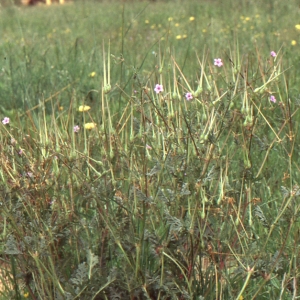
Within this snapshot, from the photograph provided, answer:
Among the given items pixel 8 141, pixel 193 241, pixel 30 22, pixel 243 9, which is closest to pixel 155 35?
pixel 243 9

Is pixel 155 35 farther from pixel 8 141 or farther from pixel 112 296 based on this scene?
pixel 112 296

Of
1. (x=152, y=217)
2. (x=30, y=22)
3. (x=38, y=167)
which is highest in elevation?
(x=38, y=167)

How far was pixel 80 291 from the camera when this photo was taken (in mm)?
1497

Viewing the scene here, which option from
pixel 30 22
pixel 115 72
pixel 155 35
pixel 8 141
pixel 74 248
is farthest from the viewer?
pixel 30 22

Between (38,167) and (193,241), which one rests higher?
(38,167)

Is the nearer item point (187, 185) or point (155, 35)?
point (187, 185)

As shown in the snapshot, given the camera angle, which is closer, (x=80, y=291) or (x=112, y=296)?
(x=80, y=291)

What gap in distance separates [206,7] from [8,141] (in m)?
6.11

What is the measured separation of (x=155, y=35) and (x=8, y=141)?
403 centimetres

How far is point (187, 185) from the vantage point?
60.1 inches

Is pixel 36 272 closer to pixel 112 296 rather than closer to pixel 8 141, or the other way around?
pixel 112 296

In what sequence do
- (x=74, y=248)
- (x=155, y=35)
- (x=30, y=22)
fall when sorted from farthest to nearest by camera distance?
(x=30, y=22) < (x=155, y=35) < (x=74, y=248)

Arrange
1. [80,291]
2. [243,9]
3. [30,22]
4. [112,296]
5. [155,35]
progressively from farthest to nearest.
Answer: [30,22] < [243,9] < [155,35] < [112,296] < [80,291]

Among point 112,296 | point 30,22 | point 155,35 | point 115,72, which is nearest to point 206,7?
point 155,35
